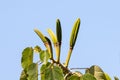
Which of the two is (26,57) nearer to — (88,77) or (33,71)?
(33,71)

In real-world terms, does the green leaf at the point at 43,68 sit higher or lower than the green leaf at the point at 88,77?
higher

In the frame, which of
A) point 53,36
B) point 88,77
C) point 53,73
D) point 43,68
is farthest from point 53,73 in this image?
point 53,36

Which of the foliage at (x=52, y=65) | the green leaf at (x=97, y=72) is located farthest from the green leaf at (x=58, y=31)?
the green leaf at (x=97, y=72)

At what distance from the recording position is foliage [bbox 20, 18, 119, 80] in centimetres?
383

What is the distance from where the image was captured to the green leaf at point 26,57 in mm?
4230

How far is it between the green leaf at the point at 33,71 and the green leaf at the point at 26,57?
A: 0.19 metres

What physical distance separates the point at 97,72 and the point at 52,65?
427 millimetres

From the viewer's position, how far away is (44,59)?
3.95m

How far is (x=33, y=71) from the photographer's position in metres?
3.97

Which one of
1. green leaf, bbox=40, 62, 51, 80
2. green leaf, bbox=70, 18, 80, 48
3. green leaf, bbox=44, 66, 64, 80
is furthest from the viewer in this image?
green leaf, bbox=70, 18, 80, 48

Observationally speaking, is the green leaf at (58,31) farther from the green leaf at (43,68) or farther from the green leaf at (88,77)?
the green leaf at (88,77)

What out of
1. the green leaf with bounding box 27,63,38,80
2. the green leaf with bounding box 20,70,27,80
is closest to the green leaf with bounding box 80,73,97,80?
the green leaf with bounding box 27,63,38,80

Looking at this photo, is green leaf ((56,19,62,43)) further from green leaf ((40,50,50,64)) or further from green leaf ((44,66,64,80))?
green leaf ((44,66,64,80))

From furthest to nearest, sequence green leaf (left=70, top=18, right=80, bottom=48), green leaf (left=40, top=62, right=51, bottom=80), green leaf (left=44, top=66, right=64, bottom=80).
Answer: green leaf (left=70, top=18, right=80, bottom=48), green leaf (left=40, top=62, right=51, bottom=80), green leaf (left=44, top=66, right=64, bottom=80)
